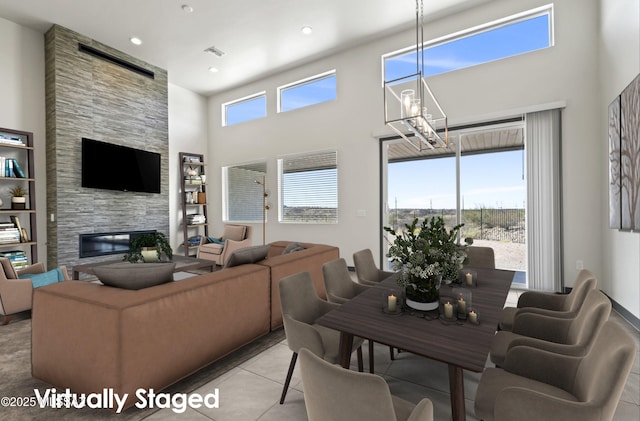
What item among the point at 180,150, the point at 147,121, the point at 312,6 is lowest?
the point at 180,150

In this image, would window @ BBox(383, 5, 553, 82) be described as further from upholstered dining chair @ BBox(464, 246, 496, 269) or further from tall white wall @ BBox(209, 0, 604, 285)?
upholstered dining chair @ BBox(464, 246, 496, 269)

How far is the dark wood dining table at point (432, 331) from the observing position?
1187 mm

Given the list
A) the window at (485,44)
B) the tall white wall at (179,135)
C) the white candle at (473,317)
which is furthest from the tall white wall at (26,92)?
the white candle at (473,317)

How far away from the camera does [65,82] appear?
4.77 meters

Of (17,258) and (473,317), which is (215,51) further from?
(473,317)

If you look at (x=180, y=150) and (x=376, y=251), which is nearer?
(x=376, y=251)

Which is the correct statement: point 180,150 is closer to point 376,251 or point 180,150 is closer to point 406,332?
point 376,251

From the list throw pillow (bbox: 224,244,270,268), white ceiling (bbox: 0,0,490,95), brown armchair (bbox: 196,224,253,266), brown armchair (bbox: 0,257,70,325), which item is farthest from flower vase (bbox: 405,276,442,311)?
brown armchair (bbox: 196,224,253,266)

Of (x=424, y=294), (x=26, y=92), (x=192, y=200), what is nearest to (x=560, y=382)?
(x=424, y=294)

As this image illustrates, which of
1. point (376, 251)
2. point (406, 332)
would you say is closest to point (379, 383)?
point (406, 332)

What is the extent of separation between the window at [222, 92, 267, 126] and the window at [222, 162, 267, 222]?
3.76ft

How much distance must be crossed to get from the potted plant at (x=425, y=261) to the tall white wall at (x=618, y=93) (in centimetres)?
233

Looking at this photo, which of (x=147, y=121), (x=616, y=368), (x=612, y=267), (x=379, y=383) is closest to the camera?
(x=379, y=383)

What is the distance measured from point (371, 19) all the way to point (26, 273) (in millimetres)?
5772
